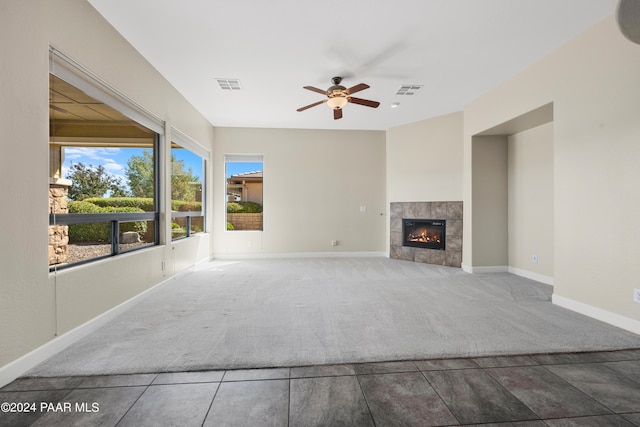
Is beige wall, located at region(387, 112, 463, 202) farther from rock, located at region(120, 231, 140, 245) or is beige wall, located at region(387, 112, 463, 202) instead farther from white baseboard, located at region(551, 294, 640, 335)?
rock, located at region(120, 231, 140, 245)

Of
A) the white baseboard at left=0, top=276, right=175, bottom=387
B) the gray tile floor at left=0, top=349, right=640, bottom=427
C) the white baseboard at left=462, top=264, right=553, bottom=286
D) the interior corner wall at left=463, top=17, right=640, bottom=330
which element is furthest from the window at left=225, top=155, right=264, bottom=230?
the interior corner wall at left=463, top=17, right=640, bottom=330

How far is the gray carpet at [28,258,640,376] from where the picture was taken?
2.06 m

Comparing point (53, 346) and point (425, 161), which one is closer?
point (53, 346)

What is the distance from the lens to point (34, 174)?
6.52ft

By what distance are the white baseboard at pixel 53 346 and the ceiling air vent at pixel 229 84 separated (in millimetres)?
3051

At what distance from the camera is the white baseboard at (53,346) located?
1.78m

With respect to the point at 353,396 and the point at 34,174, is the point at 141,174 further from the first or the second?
the point at 353,396

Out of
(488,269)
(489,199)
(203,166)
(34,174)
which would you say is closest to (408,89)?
(489,199)

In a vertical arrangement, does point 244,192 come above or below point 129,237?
above

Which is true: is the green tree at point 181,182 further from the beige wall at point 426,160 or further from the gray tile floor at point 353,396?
the beige wall at point 426,160

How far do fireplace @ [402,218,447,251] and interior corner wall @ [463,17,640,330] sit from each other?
2.27 meters

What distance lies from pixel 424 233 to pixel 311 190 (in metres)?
2.56

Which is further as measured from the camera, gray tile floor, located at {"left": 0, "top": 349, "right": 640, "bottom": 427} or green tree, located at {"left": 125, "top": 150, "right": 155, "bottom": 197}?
green tree, located at {"left": 125, "top": 150, "right": 155, "bottom": 197}

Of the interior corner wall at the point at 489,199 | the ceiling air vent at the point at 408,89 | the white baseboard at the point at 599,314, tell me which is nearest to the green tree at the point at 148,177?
the ceiling air vent at the point at 408,89
